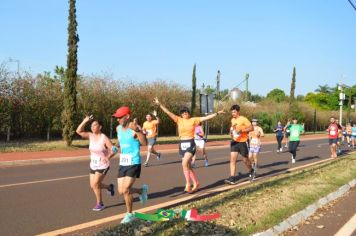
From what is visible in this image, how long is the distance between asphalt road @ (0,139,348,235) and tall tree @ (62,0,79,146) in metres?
7.21

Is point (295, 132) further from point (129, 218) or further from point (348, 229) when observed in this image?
point (129, 218)

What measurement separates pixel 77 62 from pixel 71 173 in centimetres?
1085

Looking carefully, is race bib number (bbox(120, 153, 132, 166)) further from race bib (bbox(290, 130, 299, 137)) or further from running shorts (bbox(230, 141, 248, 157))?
race bib (bbox(290, 130, 299, 137))

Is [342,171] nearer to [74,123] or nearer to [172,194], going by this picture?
[172,194]

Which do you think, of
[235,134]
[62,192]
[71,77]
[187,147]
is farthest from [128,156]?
[71,77]

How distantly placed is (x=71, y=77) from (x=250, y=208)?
17.3 m

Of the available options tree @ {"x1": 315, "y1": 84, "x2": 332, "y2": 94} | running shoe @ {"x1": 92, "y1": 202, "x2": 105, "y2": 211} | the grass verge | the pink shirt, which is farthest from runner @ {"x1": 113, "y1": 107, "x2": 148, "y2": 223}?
tree @ {"x1": 315, "y1": 84, "x2": 332, "y2": 94}

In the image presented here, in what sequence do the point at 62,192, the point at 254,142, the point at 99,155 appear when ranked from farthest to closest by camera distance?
the point at 254,142 → the point at 62,192 → the point at 99,155

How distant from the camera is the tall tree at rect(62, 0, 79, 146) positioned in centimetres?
2247

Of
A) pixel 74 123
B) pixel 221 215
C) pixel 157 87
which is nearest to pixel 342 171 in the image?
pixel 221 215

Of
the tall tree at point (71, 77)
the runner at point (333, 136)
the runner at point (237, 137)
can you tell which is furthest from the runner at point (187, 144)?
the tall tree at point (71, 77)

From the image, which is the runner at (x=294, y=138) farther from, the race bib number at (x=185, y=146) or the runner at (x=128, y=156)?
the runner at (x=128, y=156)

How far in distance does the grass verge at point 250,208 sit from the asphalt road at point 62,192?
138 cm

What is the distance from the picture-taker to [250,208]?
23.4ft
